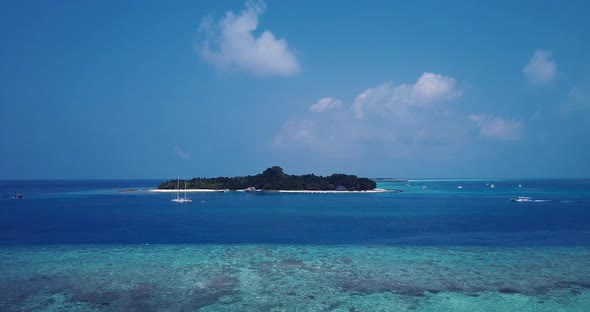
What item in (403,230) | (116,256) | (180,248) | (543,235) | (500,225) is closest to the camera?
(116,256)

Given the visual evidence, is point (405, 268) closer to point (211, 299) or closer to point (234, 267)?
point (234, 267)

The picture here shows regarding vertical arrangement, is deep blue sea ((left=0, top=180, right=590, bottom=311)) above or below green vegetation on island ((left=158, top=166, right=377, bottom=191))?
below

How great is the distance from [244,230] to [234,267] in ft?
47.7

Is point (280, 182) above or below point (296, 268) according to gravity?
above

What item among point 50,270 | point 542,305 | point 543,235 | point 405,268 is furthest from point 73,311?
point 543,235

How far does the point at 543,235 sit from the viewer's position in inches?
1199

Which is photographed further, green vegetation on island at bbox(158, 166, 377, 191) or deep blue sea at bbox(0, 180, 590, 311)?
green vegetation on island at bbox(158, 166, 377, 191)

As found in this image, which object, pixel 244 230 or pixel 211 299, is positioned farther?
pixel 244 230

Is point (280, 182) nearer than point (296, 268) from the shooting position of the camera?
No

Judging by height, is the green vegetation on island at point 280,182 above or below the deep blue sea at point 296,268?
above

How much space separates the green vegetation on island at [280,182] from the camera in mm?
113000

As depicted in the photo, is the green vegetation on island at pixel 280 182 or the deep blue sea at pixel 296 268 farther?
the green vegetation on island at pixel 280 182

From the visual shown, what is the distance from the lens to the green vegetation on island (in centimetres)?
11300

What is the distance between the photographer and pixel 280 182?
115812mm
